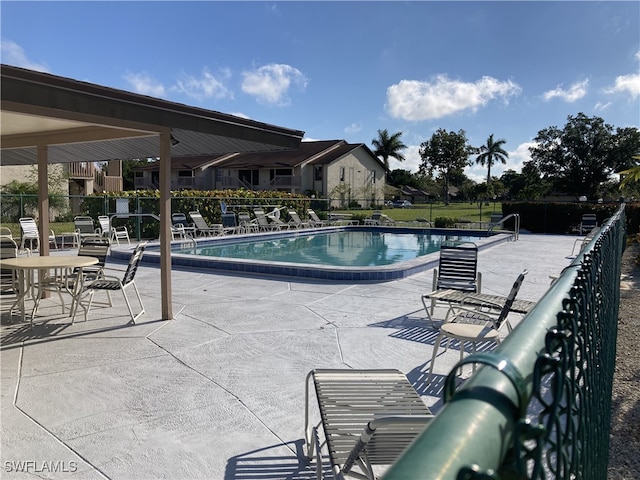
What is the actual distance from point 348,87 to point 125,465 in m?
36.3

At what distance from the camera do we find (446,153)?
63.2 meters

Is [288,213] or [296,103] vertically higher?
[296,103]

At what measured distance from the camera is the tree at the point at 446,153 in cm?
6272

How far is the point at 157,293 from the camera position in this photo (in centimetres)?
876

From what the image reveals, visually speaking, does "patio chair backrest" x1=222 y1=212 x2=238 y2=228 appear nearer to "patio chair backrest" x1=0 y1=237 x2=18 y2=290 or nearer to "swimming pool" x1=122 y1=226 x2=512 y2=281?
"swimming pool" x1=122 y1=226 x2=512 y2=281

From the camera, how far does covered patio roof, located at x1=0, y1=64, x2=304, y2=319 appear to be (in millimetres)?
4590

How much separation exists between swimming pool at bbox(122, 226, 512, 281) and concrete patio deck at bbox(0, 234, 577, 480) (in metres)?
1.86

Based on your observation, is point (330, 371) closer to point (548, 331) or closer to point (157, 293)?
point (548, 331)

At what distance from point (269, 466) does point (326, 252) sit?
13.8 metres

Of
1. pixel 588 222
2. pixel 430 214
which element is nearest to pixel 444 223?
pixel 430 214

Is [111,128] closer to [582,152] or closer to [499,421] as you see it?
[499,421]

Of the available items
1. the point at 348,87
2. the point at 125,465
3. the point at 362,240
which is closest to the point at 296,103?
the point at 348,87

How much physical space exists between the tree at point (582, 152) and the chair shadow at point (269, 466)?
53.5m

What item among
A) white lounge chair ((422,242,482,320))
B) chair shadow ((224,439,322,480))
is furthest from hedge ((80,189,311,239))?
chair shadow ((224,439,322,480))
